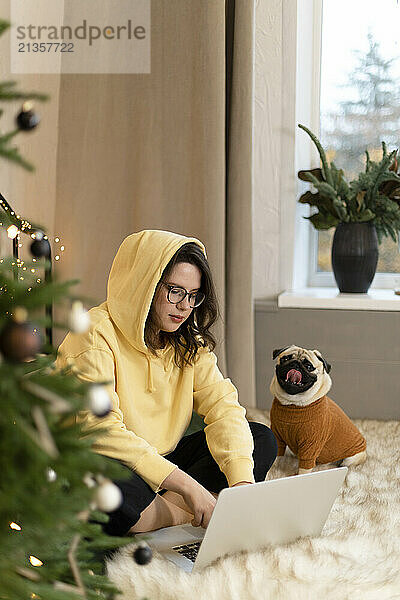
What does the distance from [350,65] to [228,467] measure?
2.09 m

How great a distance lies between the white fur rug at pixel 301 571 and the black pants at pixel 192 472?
8 cm

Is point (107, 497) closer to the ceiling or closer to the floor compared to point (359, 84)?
closer to the floor

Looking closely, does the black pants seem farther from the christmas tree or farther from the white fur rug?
the christmas tree

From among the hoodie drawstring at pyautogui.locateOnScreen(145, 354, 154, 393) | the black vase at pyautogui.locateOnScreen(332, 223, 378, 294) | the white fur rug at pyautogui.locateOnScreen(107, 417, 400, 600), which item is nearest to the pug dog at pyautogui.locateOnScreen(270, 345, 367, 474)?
the white fur rug at pyautogui.locateOnScreen(107, 417, 400, 600)

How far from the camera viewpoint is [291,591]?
1.23m

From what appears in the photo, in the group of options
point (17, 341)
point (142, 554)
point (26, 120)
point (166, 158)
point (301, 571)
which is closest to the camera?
point (17, 341)

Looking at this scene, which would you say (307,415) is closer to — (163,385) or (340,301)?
(163,385)

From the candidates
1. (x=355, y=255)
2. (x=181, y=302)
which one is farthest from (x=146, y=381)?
(x=355, y=255)

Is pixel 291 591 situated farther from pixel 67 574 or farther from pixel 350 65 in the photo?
pixel 350 65

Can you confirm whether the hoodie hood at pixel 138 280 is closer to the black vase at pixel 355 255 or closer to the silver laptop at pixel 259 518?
the silver laptop at pixel 259 518

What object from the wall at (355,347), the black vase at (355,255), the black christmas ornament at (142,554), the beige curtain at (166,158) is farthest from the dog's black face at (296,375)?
the black christmas ornament at (142,554)

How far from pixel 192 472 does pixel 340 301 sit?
3.75 ft

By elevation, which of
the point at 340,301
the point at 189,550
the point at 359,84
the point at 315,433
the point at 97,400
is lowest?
the point at 189,550

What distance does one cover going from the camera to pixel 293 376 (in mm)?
1949
